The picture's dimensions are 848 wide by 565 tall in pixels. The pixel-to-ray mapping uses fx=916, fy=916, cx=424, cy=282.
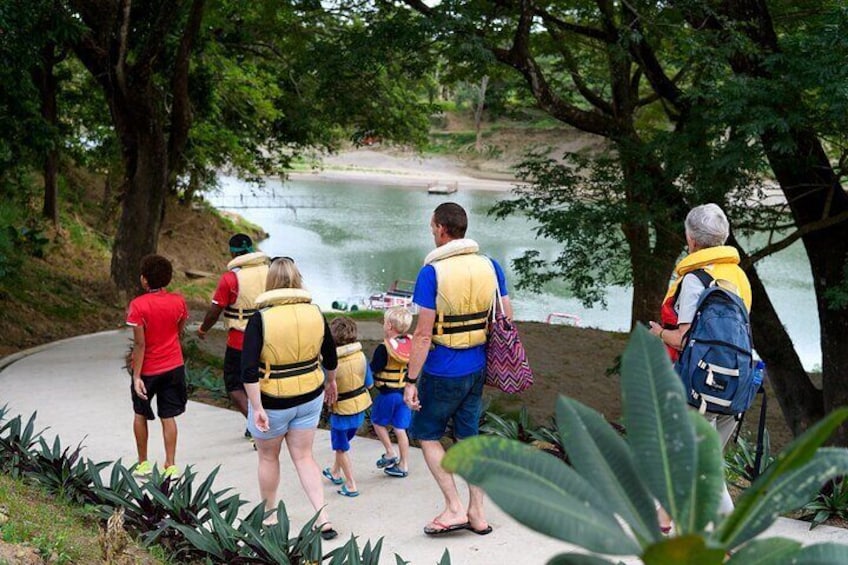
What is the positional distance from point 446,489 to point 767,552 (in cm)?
355

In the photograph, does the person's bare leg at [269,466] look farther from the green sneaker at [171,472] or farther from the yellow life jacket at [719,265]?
the yellow life jacket at [719,265]

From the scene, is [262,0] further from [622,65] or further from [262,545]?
[262,545]

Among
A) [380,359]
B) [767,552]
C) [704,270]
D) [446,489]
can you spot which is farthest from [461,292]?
[767,552]

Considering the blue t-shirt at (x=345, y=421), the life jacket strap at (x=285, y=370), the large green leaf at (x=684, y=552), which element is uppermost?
the large green leaf at (x=684, y=552)

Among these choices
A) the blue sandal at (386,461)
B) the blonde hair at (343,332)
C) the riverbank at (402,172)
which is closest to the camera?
the blonde hair at (343,332)

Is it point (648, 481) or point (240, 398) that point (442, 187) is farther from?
point (648, 481)

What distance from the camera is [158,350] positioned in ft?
19.9

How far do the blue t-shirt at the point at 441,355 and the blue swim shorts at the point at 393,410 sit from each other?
4.21ft

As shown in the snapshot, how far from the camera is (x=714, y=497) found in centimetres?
175

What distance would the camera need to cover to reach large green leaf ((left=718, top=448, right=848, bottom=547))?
1.68 metres

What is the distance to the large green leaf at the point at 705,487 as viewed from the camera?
173 cm

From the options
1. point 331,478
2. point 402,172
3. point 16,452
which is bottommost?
point 331,478

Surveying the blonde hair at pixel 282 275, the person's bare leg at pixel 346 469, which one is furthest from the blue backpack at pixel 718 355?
the person's bare leg at pixel 346 469

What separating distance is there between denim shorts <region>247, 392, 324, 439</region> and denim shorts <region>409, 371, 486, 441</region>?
57cm
